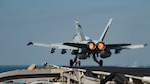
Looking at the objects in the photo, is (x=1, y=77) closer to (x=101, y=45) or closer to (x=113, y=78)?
(x=101, y=45)

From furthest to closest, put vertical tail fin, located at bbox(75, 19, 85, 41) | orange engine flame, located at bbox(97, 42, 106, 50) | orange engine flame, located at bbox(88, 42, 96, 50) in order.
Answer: vertical tail fin, located at bbox(75, 19, 85, 41), orange engine flame, located at bbox(88, 42, 96, 50), orange engine flame, located at bbox(97, 42, 106, 50)

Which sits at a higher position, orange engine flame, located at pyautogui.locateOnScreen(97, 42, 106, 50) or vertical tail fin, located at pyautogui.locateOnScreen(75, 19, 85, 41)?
vertical tail fin, located at pyautogui.locateOnScreen(75, 19, 85, 41)

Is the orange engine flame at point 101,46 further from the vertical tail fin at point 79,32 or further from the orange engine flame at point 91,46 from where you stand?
the vertical tail fin at point 79,32

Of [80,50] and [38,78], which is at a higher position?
[80,50]

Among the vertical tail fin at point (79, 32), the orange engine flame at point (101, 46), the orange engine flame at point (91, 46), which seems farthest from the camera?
the vertical tail fin at point (79, 32)

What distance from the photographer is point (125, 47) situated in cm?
7319

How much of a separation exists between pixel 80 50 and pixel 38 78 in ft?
52.4

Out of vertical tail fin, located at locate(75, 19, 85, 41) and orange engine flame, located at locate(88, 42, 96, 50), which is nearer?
orange engine flame, located at locate(88, 42, 96, 50)

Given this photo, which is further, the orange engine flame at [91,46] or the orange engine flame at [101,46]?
the orange engine flame at [91,46]

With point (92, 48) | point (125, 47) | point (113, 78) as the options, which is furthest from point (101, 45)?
point (113, 78)

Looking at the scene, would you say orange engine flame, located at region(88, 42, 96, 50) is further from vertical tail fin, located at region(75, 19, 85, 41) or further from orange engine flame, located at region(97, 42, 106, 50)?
vertical tail fin, located at region(75, 19, 85, 41)

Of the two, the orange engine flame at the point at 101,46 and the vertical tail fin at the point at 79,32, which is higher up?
the vertical tail fin at the point at 79,32

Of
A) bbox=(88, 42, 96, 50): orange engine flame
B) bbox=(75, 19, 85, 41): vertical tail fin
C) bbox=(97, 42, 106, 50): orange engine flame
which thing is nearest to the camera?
bbox=(97, 42, 106, 50): orange engine flame

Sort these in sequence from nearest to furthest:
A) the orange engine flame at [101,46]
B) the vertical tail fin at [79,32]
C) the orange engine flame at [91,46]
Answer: the orange engine flame at [101,46] → the orange engine flame at [91,46] → the vertical tail fin at [79,32]
